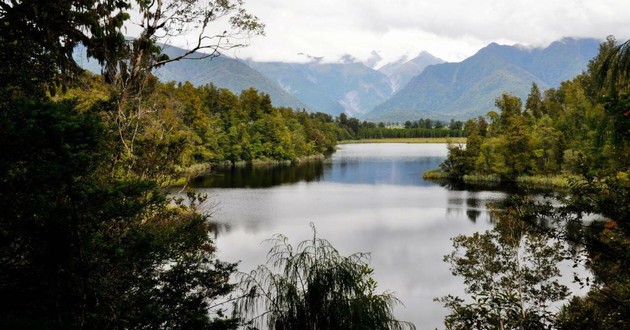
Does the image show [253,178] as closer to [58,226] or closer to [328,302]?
[58,226]

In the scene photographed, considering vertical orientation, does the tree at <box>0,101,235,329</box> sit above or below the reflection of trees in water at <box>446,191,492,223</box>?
above

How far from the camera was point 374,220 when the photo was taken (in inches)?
1166

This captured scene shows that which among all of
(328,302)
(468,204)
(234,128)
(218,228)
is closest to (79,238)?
(328,302)

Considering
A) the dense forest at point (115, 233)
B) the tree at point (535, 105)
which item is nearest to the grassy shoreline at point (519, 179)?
the tree at point (535, 105)

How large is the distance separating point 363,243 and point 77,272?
18668 millimetres

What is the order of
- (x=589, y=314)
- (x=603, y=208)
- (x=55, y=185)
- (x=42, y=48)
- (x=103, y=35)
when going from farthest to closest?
(x=103, y=35)
(x=42, y=48)
(x=589, y=314)
(x=55, y=185)
(x=603, y=208)

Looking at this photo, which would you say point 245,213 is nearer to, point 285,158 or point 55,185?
point 55,185

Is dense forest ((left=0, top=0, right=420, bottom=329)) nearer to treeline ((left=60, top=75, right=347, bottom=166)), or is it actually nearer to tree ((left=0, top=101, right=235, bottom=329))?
tree ((left=0, top=101, right=235, bottom=329))

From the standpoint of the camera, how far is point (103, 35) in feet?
26.8

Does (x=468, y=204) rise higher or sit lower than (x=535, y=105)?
lower

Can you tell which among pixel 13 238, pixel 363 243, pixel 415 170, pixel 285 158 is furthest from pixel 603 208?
pixel 285 158

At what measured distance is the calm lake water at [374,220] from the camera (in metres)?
18.4

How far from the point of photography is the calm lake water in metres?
18.4

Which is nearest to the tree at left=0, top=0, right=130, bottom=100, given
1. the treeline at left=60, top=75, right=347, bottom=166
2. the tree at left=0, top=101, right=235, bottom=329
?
the tree at left=0, top=101, right=235, bottom=329
